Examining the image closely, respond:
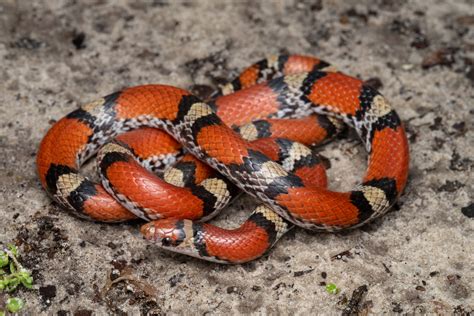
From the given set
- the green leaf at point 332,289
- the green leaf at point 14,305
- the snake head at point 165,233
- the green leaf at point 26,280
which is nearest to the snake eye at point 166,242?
the snake head at point 165,233

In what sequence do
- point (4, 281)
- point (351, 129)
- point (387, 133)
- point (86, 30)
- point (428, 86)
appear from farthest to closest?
1. point (86, 30)
2. point (428, 86)
3. point (351, 129)
4. point (387, 133)
5. point (4, 281)

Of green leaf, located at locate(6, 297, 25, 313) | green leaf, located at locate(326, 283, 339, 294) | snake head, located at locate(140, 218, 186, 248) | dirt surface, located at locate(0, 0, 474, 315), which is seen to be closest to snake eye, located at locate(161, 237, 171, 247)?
snake head, located at locate(140, 218, 186, 248)

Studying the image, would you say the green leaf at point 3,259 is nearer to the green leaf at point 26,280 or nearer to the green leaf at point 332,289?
the green leaf at point 26,280

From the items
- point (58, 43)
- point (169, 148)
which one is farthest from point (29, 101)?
point (169, 148)

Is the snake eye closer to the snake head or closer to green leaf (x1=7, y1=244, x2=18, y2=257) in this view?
the snake head

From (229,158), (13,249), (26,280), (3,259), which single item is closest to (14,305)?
(26,280)

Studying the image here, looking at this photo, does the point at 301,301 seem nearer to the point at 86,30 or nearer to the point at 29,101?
the point at 29,101
